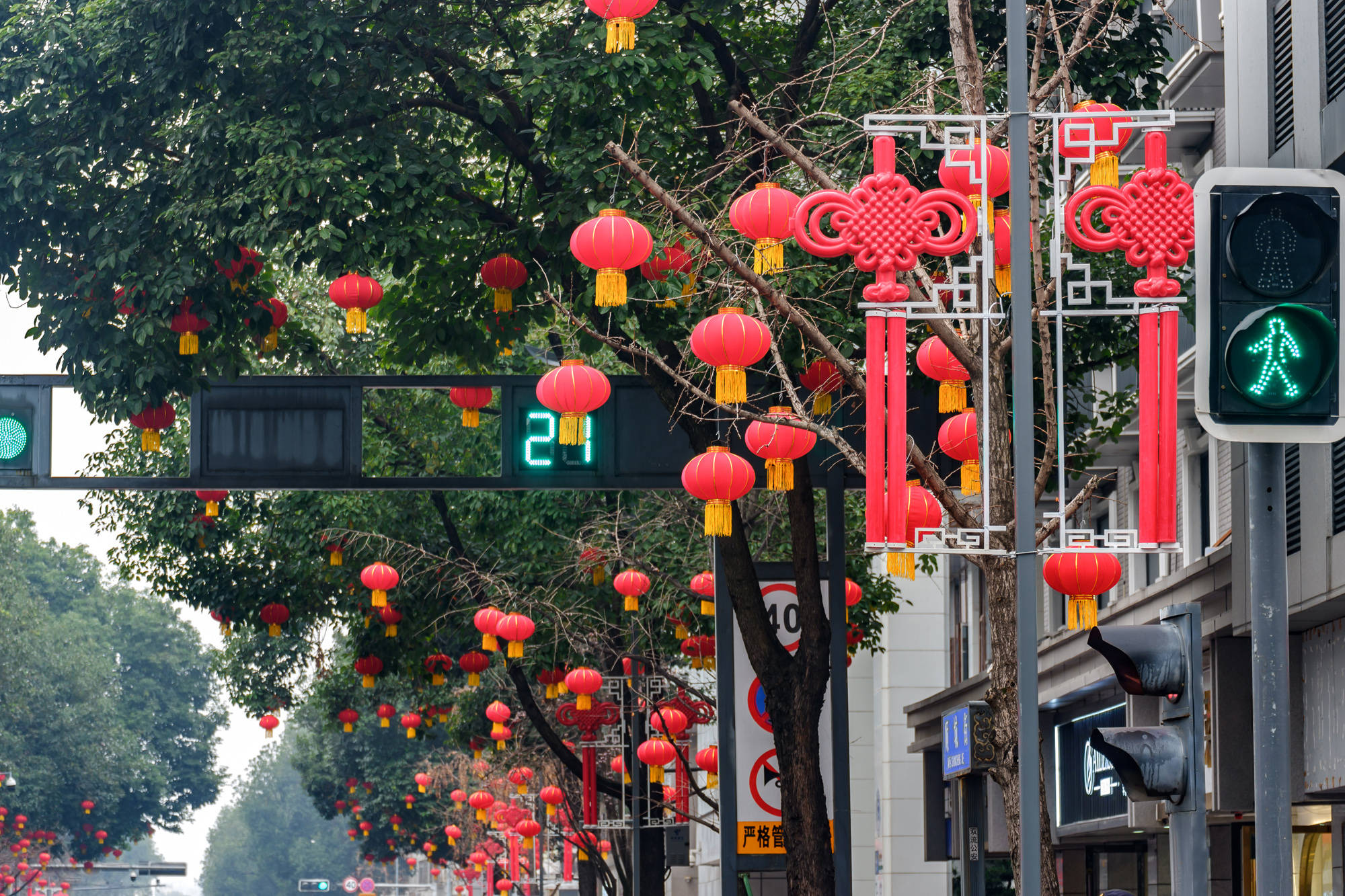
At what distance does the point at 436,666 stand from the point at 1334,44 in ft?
61.9

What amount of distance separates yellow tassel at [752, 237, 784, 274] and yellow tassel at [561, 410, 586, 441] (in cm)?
243

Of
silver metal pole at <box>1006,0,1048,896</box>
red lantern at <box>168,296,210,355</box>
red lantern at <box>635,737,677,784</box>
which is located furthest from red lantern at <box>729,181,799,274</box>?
red lantern at <box>635,737,677,784</box>

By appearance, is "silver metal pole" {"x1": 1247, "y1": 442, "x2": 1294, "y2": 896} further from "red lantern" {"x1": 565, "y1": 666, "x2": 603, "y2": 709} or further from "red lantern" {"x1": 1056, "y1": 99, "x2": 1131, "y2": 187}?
"red lantern" {"x1": 565, "y1": 666, "x2": 603, "y2": 709}

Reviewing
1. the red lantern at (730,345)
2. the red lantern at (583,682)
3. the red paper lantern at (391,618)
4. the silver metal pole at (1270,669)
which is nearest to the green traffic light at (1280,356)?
the silver metal pole at (1270,669)

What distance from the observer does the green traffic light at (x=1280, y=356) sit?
17.7 feet

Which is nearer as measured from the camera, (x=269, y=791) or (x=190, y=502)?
(x=190, y=502)

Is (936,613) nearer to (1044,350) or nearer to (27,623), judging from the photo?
(1044,350)

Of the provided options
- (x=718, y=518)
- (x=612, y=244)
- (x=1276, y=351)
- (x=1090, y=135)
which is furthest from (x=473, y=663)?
(x=1276, y=351)

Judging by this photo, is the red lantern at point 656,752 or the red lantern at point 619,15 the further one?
the red lantern at point 656,752

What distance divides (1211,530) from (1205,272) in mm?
14853

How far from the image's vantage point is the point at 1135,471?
2270 centimetres

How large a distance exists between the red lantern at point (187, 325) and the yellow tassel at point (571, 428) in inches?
145

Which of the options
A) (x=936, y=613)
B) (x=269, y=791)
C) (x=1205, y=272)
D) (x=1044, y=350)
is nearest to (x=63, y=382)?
(x=1044, y=350)

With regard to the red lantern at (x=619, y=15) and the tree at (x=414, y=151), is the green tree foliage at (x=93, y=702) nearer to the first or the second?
the tree at (x=414, y=151)
